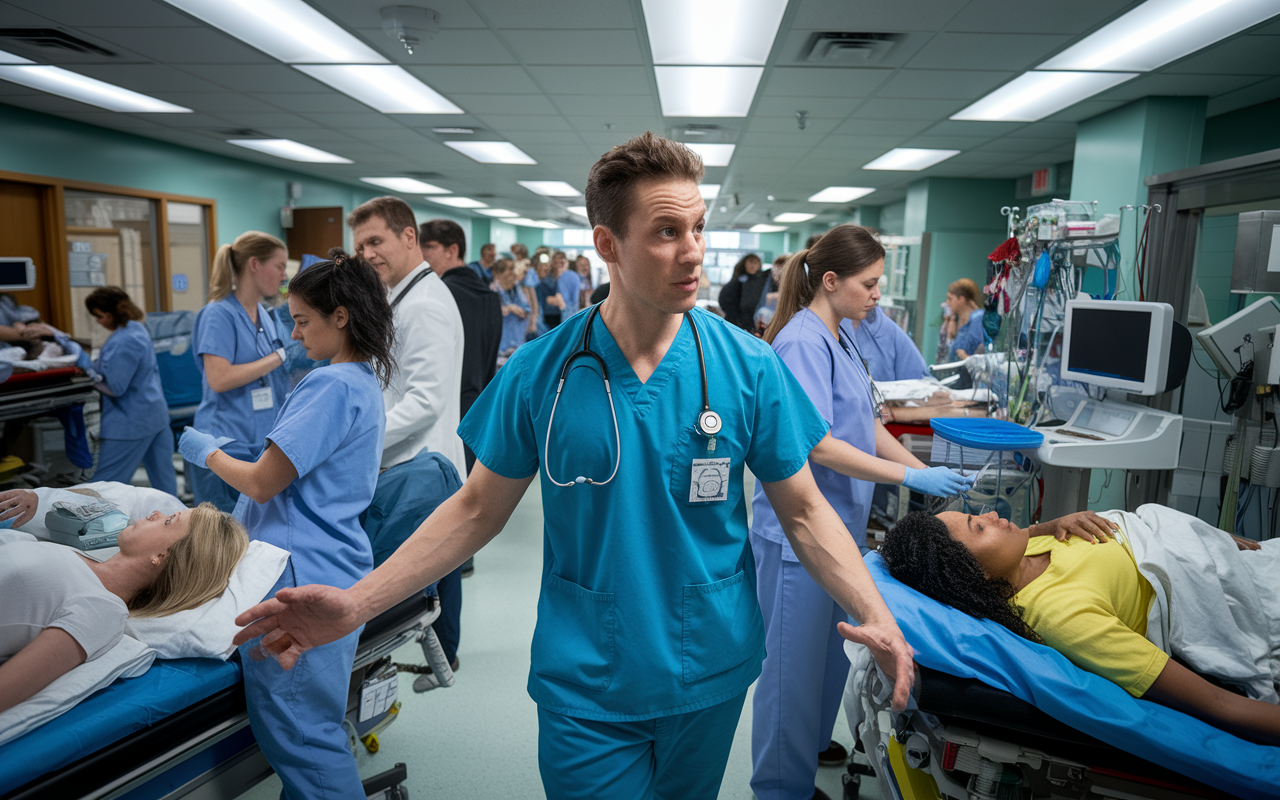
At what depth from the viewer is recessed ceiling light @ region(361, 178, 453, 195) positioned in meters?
9.78

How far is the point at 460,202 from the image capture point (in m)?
12.6

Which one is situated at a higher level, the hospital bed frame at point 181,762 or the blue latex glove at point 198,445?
the blue latex glove at point 198,445

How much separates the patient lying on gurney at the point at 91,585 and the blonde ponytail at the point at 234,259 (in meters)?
1.34

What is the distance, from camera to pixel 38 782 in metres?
1.20

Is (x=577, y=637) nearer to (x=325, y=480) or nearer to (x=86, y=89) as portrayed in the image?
(x=325, y=480)

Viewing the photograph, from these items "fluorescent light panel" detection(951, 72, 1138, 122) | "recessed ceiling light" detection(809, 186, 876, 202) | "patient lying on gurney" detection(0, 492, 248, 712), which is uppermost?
"recessed ceiling light" detection(809, 186, 876, 202)

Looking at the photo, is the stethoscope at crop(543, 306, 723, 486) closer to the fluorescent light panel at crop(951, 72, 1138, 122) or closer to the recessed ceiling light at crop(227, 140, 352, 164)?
the fluorescent light panel at crop(951, 72, 1138, 122)

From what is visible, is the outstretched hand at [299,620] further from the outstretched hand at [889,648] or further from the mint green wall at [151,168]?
the mint green wall at [151,168]

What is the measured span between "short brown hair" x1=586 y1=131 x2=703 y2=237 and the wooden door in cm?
871

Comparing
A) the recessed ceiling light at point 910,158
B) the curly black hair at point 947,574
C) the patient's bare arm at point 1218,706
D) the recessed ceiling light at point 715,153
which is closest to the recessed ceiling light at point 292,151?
the recessed ceiling light at point 715,153

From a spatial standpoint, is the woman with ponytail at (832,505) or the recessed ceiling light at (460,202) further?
the recessed ceiling light at (460,202)

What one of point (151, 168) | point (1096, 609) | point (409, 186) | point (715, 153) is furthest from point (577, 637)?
point (409, 186)

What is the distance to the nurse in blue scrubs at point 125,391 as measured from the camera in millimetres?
3873

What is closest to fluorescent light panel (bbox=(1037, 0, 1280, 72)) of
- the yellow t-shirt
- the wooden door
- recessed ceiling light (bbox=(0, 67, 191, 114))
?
the yellow t-shirt
